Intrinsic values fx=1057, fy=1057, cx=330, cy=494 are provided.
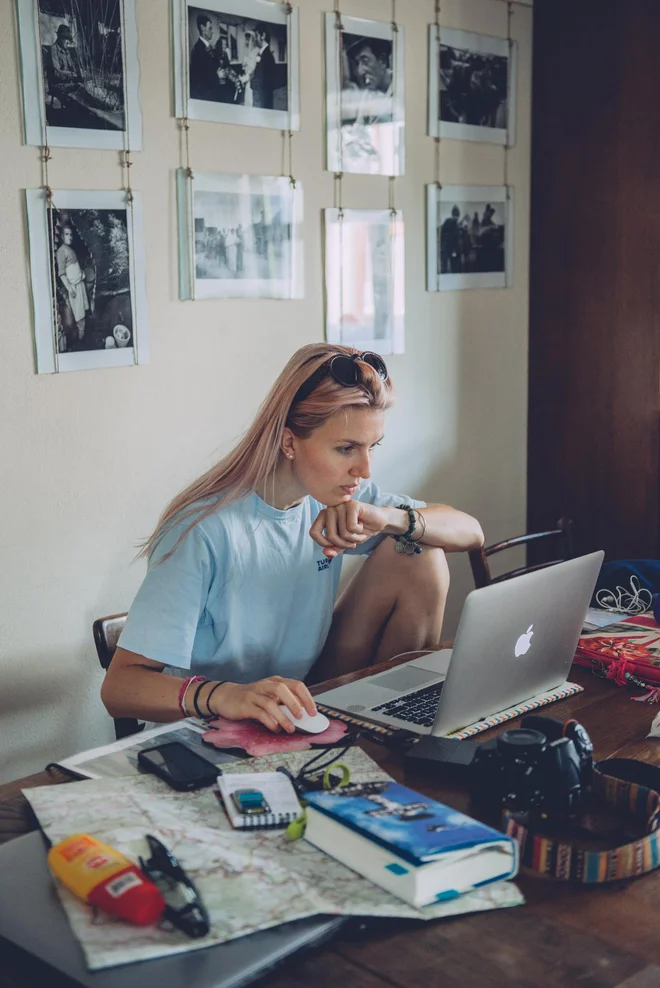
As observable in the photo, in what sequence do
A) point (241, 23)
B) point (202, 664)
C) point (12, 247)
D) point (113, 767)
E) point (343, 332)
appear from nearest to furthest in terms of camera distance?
point (113, 767)
point (202, 664)
point (12, 247)
point (241, 23)
point (343, 332)

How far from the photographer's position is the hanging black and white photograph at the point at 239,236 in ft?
9.04

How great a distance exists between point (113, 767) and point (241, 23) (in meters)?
2.13

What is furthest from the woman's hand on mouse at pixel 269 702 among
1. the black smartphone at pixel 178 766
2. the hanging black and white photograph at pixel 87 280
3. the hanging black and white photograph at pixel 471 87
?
the hanging black and white photograph at pixel 471 87

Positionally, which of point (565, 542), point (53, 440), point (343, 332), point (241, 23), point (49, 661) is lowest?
point (49, 661)

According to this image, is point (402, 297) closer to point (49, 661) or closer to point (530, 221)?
point (530, 221)

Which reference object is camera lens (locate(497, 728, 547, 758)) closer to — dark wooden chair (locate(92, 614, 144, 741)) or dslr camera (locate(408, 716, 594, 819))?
dslr camera (locate(408, 716, 594, 819))

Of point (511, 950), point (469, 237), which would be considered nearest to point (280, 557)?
point (511, 950)

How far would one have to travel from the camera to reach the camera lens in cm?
126

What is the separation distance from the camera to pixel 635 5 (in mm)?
3289

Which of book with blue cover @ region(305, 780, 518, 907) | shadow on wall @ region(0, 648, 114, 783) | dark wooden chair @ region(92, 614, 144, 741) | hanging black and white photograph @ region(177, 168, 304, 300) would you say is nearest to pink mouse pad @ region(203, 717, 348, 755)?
book with blue cover @ region(305, 780, 518, 907)

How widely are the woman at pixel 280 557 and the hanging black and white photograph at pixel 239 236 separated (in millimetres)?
918

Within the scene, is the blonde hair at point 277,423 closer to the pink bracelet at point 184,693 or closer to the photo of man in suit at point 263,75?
the pink bracelet at point 184,693

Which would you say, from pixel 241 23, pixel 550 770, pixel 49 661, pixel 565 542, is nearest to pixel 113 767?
pixel 550 770

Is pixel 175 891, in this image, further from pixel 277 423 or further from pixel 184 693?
pixel 277 423
